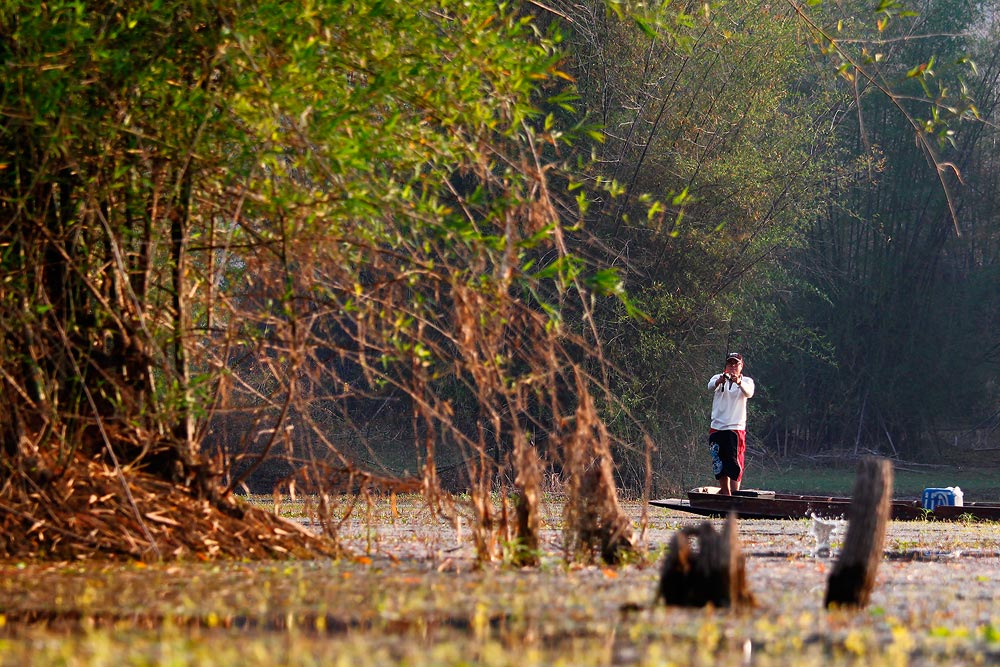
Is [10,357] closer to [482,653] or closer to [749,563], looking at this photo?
[482,653]

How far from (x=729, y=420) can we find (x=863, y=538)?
796 cm

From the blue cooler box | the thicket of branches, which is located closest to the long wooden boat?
the blue cooler box

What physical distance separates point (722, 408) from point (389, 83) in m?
7.72

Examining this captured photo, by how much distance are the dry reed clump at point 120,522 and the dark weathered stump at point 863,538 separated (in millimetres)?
3048

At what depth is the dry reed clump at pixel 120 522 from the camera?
7.05 metres

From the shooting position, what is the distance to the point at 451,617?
17.6 ft

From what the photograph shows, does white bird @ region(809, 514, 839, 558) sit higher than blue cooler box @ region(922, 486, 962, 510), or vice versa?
blue cooler box @ region(922, 486, 962, 510)

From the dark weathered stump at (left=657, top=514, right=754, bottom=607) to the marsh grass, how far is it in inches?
3.9

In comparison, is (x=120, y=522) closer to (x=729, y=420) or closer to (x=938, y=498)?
(x=729, y=420)

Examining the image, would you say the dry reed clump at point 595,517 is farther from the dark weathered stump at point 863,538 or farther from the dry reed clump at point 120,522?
the dark weathered stump at point 863,538

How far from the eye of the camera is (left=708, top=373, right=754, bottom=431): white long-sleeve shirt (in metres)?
13.6

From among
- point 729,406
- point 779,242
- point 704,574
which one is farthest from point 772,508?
point 704,574

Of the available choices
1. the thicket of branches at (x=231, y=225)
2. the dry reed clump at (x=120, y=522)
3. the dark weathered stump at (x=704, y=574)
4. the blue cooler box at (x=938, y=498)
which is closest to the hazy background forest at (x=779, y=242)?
the blue cooler box at (x=938, y=498)

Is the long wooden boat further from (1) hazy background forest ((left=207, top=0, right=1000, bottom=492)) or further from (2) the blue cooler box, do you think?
(1) hazy background forest ((left=207, top=0, right=1000, bottom=492))
